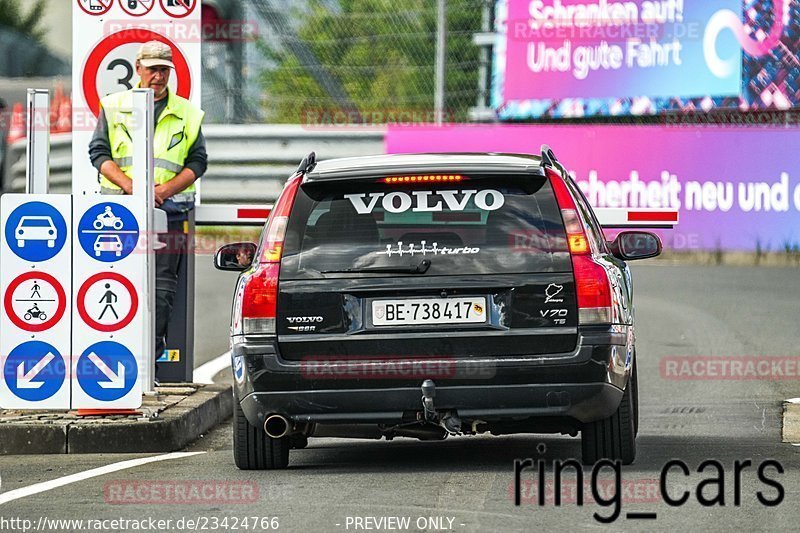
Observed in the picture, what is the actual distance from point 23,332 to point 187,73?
2.62 metres

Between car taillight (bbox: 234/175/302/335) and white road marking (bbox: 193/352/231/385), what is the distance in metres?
4.31

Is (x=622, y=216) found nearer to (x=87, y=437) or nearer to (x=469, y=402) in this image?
(x=469, y=402)

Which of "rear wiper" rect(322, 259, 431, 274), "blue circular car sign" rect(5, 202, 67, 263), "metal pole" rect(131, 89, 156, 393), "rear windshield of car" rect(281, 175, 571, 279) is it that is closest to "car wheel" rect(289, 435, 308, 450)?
"metal pole" rect(131, 89, 156, 393)

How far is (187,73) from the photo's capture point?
11836 mm

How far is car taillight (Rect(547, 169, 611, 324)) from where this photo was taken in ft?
26.6

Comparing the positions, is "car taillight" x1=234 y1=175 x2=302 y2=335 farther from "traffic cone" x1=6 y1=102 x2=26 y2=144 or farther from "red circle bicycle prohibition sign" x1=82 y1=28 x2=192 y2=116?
"traffic cone" x1=6 y1=102 x2=26 y2=144

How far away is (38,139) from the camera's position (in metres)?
9.91

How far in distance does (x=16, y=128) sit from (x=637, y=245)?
20.7 meters

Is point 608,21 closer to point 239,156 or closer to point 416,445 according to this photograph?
point 239,156

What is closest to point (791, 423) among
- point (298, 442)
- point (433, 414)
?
point (298, 442)

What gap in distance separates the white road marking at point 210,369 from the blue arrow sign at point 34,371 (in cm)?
273

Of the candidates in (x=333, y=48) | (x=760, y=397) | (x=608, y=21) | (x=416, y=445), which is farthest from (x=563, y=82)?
(x=416, y=445)

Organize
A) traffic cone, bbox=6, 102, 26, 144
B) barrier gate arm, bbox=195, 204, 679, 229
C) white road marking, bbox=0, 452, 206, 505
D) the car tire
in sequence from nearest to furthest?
white road marking, bbox=0, 452, 206, 505
the car tire
barrier gate arm, bbox=195, 204, 679, 229
traffic cone, bbox=6, 102, 26, 144

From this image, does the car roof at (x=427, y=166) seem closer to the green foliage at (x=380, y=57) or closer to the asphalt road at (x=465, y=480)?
the asphalt road at (x=465, y=480)
